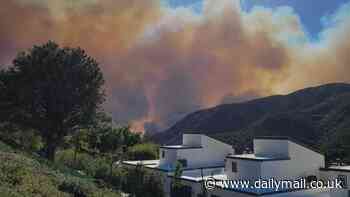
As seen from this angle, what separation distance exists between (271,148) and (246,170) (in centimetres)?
366

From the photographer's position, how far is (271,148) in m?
32.1

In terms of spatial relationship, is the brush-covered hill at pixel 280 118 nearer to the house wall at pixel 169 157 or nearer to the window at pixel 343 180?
the house wall at pixel 169 157

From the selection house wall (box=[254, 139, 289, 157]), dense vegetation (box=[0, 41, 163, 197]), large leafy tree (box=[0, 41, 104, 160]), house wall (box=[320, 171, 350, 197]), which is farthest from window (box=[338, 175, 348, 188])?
large leafy tree (box=[0, 41, 104, 160])

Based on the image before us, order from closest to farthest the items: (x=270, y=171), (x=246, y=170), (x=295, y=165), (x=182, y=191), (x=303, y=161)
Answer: (x=270, y=171), (x=246, y=170), (x=295, y=165), (x=303, y=161), (x=182, y=191)

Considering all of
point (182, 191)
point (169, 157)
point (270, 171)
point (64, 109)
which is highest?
point (64, 109)

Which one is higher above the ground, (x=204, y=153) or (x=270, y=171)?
(x=204, y=153)

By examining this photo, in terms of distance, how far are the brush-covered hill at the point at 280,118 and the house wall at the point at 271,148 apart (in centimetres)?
3235

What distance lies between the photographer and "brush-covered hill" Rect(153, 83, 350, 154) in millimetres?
77062

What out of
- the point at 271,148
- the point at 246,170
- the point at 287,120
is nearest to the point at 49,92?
the point at 246,170

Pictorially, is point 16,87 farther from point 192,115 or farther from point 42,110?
point 192,115

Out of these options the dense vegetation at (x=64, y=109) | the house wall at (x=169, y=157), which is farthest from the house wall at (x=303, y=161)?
the house wall at (x=169, y=157)

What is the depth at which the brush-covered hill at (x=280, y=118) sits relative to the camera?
253 ft

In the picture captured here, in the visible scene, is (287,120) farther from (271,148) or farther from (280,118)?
(271,148)

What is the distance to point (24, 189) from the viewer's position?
12.7 meters
